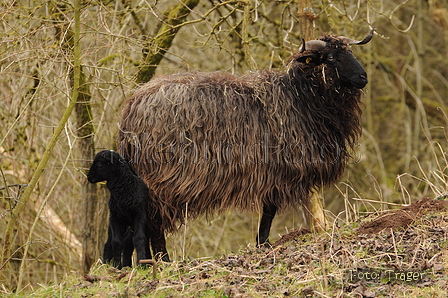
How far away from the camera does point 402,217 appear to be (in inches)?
235

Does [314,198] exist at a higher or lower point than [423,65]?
lower

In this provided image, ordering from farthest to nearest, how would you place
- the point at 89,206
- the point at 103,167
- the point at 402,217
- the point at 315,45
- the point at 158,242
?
1. the point at 89,206
2. the point at 315,45
3. the point at 158,242
4. the point at 402,217
5. the point at 103,167

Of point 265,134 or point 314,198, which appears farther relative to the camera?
point 314,198

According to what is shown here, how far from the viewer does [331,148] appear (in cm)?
668

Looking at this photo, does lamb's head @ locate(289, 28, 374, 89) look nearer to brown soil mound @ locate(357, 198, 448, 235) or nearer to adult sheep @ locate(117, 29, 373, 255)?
adult sheep @ locate(117, 29, 373, 255)

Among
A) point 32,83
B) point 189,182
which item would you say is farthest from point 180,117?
point 32,83

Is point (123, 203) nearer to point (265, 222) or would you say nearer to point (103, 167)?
point (103, 167)

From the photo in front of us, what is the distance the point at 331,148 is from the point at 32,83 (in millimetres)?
4269

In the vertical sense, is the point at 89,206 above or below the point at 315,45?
below

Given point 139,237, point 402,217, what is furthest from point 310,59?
point 139,237

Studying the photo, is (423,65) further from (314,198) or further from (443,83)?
(314,198)

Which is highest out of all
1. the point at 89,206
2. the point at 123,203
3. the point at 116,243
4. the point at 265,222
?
the point at 123,203

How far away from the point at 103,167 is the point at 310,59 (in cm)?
281

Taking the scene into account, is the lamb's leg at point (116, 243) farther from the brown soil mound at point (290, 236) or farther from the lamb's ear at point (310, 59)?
the lamb's ear at point (310, 59)
